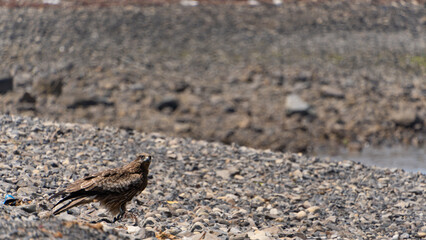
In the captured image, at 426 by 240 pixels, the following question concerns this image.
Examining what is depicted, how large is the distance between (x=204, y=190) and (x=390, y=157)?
13203 millimetres

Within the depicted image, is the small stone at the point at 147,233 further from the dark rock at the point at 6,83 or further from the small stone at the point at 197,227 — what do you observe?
the dark rock at the point at 6,83

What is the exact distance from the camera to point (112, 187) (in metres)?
8.06

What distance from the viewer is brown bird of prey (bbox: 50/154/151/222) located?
7.82 m

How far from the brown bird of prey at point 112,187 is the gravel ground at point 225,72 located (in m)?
15.3

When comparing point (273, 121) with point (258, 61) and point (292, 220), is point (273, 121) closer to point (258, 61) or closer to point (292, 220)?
point (258, 61)

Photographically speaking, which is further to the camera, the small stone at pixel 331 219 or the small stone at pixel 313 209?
the small stone at pixel 313 209

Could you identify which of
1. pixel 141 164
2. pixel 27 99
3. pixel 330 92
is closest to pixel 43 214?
pixel 141 164

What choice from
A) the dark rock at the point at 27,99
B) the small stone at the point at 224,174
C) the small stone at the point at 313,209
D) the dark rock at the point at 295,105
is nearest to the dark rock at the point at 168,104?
the dark rock at the point at 295,105

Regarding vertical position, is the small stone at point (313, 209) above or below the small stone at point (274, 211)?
below

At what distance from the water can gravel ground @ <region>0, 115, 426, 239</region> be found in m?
7.24

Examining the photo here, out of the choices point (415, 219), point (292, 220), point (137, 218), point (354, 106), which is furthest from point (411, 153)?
point (137, 218)

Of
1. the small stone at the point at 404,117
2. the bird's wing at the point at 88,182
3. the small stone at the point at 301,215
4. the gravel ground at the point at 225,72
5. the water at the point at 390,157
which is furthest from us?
the small stone at the point at 404,117

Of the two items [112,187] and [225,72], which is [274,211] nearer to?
[112,187]

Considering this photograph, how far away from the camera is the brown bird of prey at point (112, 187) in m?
7.82
